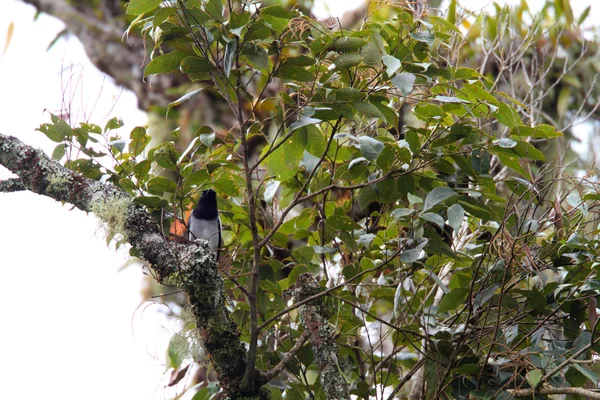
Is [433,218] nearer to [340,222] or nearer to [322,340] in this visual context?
[340,222]

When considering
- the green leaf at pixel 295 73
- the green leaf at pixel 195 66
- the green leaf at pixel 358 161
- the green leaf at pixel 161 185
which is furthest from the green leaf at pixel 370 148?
the green leaf at pixel 161 185

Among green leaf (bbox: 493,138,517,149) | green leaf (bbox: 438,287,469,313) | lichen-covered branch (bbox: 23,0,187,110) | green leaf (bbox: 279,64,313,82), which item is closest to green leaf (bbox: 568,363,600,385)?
green leaf (bbox: 438,287,469,313)

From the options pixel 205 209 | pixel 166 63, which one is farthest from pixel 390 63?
pixel 205 209

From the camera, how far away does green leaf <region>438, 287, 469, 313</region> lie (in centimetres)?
196

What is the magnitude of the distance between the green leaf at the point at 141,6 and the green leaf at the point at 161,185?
52cm

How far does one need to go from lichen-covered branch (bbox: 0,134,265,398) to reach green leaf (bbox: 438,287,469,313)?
2.03 feet

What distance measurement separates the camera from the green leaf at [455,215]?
5.56 feet

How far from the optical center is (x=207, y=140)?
5.67 ft

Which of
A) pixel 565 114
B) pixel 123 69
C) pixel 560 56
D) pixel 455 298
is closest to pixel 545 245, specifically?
pixel 455 298

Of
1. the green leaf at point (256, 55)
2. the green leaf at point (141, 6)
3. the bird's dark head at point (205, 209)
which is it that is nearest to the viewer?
the green leaf at point (141, 6)

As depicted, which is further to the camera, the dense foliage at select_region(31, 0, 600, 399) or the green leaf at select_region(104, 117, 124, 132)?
the green leaf at select_region(104, 117, 124, 132)

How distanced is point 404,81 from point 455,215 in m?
0.40

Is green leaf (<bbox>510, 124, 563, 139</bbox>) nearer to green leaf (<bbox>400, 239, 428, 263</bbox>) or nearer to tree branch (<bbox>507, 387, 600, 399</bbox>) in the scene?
green leaf (<bbox>400, 239, 428, 263</bbox>)

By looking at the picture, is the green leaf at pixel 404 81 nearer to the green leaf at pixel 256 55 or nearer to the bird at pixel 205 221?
the green leaf at pixel 256 55
